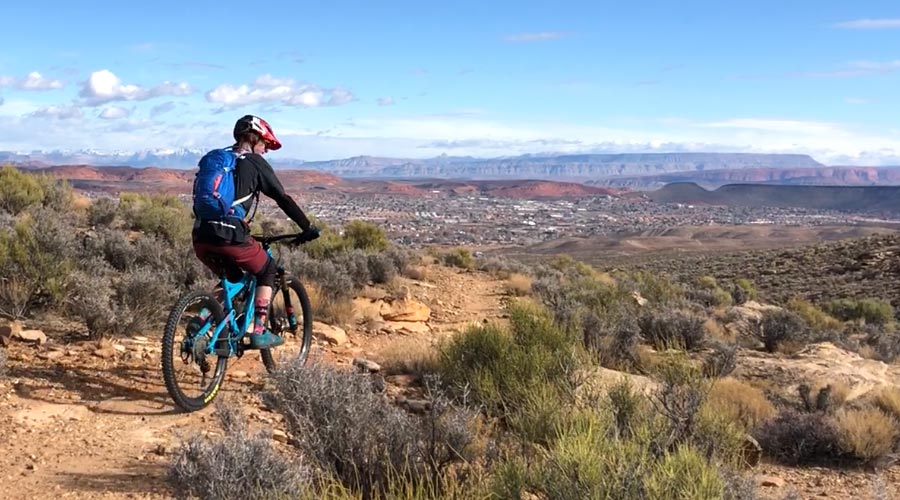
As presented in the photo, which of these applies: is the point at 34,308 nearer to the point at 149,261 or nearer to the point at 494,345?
the point at 149,261

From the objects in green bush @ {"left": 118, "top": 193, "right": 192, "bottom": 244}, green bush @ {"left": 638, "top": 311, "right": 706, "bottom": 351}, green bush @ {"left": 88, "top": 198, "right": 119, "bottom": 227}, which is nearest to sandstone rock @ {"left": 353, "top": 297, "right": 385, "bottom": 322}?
green bush @ {"left": 638, "top": 311, "right": 706, "bottom": 351}

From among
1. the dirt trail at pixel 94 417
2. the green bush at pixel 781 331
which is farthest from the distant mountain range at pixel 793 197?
the dirt trail at pixel 94 417

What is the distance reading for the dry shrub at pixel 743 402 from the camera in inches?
291

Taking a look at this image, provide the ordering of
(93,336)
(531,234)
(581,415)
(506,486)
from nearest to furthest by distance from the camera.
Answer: (506,486) < (581,415) < (93,336) < (531,234)

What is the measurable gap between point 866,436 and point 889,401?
1947mm

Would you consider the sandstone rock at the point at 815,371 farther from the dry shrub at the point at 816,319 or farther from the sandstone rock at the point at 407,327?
the dry shrub at the point at 816,319

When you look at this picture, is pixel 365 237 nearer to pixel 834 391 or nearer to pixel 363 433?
pixel 834 391

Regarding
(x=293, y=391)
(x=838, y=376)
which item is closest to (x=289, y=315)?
(x=293, y=391)

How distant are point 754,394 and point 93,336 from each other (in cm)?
707

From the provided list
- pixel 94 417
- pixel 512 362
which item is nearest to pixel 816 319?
pixel 512 362

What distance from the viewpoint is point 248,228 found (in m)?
5.74

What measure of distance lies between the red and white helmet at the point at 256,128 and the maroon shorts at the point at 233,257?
2.59 feet

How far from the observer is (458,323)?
1108cm

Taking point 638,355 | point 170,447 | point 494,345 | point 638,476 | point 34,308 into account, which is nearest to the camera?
point 638,476
